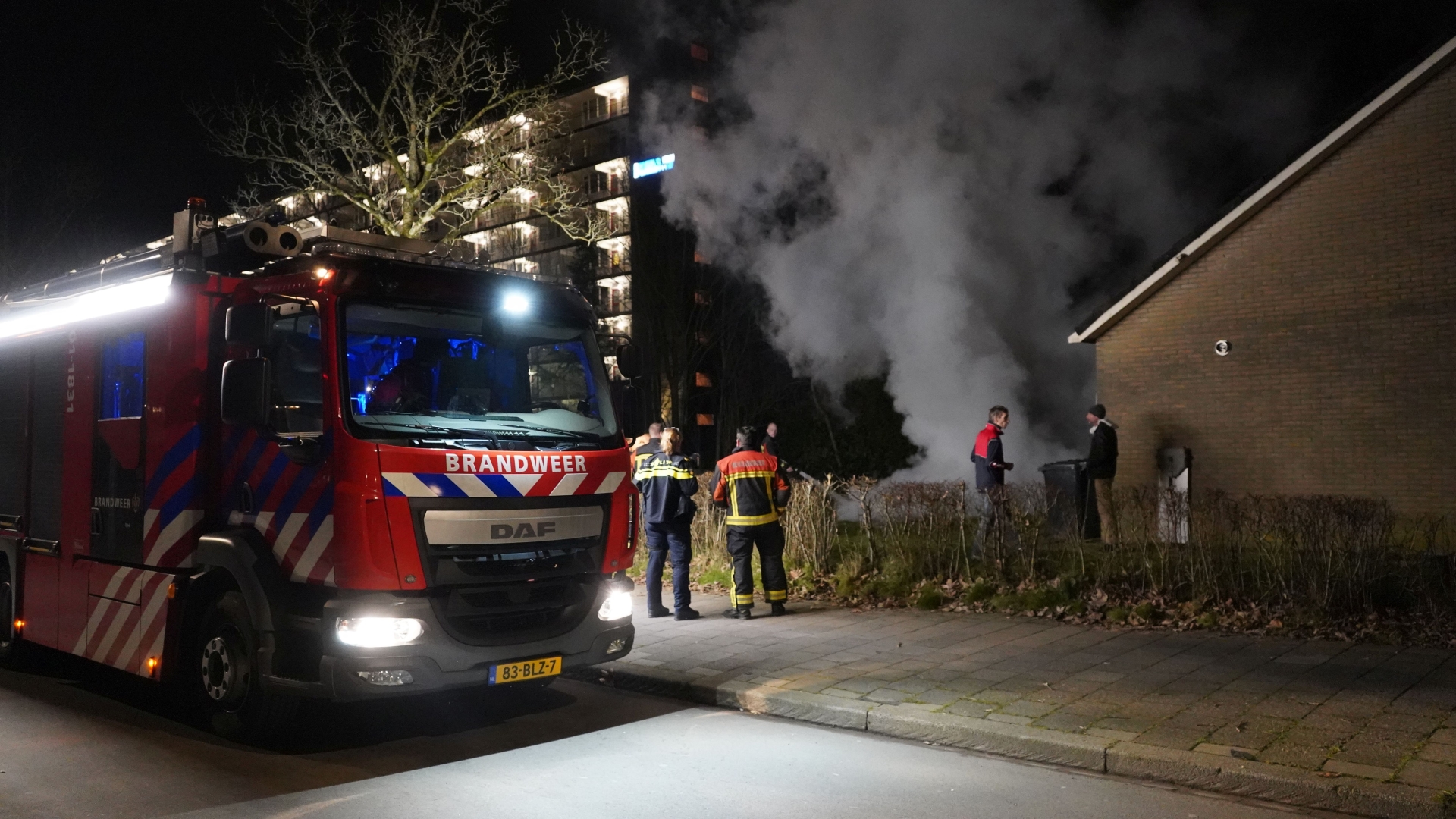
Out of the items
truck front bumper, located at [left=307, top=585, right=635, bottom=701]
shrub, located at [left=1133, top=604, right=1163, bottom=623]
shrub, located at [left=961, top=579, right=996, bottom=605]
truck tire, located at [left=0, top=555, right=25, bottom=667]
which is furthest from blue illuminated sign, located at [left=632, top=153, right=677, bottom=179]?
truck front bumper, located at [left=307, top=585, right=635, bottom=701]

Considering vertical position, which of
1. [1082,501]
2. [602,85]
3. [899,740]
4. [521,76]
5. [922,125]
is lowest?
[899,740]

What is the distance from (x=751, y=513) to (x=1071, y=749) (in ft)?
14.6

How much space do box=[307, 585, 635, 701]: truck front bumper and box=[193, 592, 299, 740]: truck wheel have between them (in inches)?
24.9

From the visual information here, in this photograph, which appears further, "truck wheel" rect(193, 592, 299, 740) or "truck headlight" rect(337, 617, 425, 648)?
"truck wheel" rect(193, 592, 299, 740)

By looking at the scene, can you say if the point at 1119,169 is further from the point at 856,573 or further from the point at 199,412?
the point at 199,412

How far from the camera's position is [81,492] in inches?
299

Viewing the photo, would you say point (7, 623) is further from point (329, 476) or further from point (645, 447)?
point (645, 447)

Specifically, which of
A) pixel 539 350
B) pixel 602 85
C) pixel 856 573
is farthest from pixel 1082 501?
pixel 602 85

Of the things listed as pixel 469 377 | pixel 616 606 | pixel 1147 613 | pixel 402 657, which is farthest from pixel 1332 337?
pixel 402 657

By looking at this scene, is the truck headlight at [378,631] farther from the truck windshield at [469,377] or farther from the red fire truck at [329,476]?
the truck windshield at [469,377]

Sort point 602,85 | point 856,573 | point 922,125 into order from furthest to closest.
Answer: point 602,85 < point 922,125 < point 856,573

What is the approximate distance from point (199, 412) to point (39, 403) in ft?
8.32

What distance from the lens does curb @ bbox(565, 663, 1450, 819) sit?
16.3ft

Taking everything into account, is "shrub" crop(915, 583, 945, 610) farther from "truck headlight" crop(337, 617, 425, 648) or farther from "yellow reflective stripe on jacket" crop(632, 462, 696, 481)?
"truck headlight" crop(337, 617, 425, 648)
